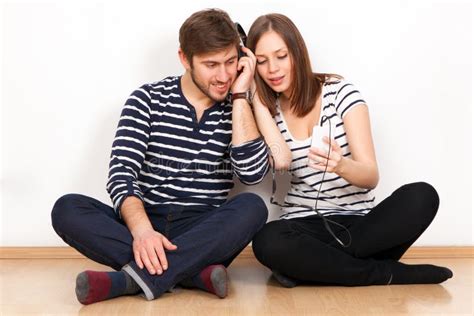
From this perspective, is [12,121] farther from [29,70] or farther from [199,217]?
[199,217]

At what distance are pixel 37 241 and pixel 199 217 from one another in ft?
2.25

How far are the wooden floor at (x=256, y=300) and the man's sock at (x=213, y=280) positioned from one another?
21 millimetres

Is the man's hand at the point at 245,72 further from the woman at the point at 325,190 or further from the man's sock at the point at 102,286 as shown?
the man's sock at the point at 102,286

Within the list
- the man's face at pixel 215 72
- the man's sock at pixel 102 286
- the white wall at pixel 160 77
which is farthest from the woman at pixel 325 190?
the man's sock at pixel 102 286

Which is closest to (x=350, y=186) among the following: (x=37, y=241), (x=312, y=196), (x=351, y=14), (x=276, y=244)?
(x=312, y=196)

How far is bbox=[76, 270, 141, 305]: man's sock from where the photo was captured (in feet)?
6.08

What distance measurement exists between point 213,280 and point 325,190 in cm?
49

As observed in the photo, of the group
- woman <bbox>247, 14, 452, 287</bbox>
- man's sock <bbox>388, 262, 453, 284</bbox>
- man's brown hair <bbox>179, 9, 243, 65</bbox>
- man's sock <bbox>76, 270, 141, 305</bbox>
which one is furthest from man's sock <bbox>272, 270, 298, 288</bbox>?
man's brown hair <bbox>179, 9, 243, 65</bbox>

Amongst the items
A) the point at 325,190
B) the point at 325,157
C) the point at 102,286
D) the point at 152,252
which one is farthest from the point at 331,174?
the point at 102,286

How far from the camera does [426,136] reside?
8.23 feet

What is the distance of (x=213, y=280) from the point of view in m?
1.94

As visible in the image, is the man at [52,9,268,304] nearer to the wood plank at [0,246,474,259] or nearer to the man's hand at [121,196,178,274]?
the man's hand at [121,196,178,274]

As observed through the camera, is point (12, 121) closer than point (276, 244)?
No

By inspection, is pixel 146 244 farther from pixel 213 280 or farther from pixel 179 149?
pixel 179 149
